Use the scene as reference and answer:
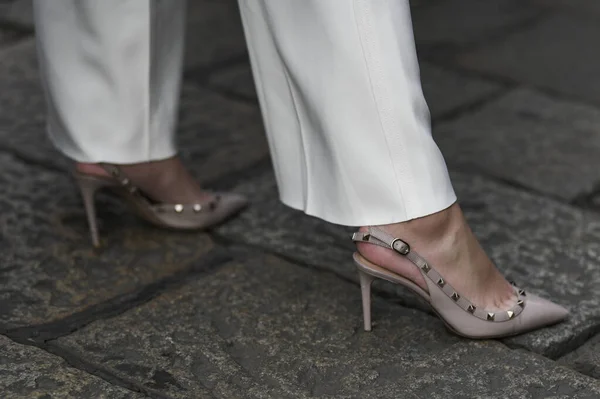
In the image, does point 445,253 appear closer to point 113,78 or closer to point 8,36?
point 113,78

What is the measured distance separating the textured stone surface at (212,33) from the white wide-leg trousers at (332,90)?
98cm

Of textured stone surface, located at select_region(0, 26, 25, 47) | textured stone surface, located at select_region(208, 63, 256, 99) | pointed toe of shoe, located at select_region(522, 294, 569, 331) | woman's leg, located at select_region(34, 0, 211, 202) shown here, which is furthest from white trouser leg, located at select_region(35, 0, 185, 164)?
textured stone surface, located at select_region(0, 26, 25, 47)

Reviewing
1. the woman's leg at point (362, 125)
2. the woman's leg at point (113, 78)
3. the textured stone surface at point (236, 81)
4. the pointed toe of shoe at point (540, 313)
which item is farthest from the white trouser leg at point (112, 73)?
the textured stone surface at point (236, 81)

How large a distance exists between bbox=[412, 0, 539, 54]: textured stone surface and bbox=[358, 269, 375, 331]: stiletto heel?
53.6 inches

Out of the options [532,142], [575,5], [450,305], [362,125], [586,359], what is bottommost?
[575,5]

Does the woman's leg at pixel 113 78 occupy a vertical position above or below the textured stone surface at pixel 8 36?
above

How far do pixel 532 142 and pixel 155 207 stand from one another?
838mm

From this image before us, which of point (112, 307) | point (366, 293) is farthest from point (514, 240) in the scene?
point (112, 307)

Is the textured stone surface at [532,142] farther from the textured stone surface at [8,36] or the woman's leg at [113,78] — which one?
the textured stone surface at [8,36]

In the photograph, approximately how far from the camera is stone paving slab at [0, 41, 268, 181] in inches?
84.9

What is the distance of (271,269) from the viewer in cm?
175

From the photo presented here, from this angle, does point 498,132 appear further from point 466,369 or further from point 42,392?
Result: point 42,392

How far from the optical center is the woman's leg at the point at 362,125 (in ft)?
4.53

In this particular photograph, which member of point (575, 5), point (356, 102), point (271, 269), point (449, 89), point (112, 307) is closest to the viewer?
point (356, 102)
